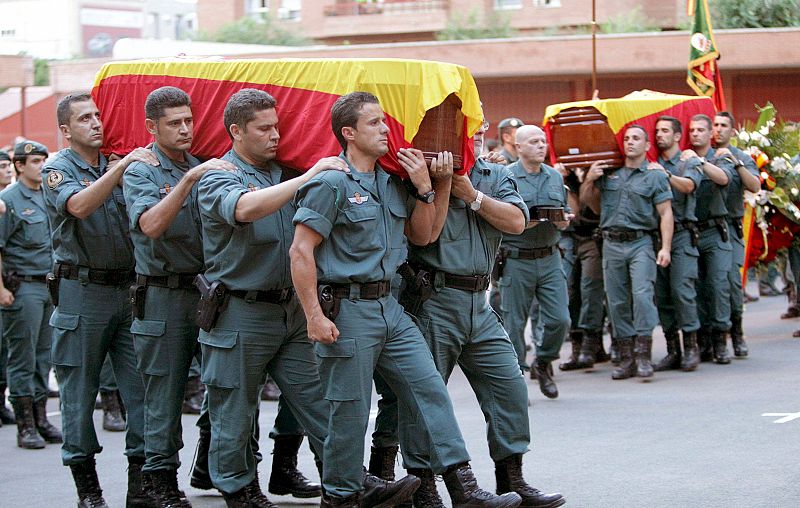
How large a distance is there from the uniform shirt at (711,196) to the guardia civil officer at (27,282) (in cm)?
556

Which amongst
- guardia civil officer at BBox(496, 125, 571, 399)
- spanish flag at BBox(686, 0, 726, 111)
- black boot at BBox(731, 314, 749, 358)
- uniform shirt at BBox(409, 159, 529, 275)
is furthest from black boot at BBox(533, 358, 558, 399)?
spanish flag at BBox(686, 0, 726, 111)

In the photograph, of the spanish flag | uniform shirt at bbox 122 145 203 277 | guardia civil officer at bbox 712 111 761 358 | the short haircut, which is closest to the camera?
uniform shirt at bbox 122 145 203 277

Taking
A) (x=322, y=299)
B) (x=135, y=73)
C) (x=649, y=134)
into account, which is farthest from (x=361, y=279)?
(x=649, y=134)

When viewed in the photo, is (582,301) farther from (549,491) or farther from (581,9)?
(581,9)

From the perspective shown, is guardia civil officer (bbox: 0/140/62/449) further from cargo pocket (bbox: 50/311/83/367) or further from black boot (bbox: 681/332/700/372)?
black boot (bbox: 681/332/700/372)

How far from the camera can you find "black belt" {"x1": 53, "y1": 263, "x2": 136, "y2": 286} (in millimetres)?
6605

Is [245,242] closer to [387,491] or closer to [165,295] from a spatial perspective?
[165,295]

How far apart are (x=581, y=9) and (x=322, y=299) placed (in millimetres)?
31362

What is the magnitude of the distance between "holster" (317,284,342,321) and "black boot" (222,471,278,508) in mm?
1034

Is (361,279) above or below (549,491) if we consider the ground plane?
above

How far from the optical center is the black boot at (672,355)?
1109cm

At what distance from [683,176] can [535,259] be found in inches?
80.6

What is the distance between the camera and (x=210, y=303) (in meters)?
5.88

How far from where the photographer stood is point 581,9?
117 feet
